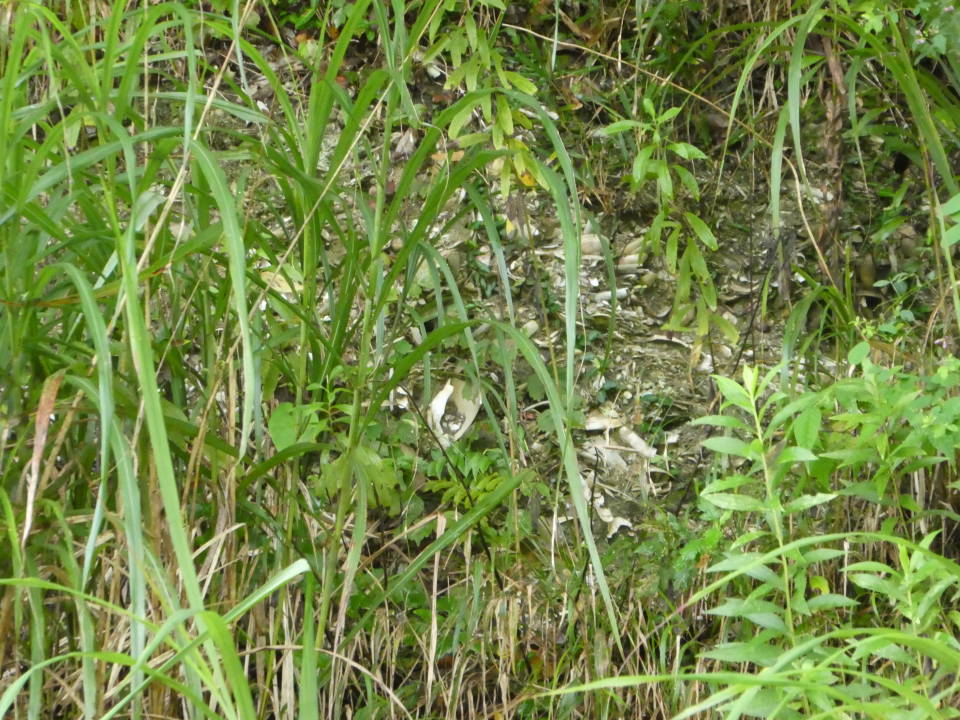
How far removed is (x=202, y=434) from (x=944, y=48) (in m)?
1.54

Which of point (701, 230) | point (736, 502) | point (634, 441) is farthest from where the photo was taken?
point (634, 441)

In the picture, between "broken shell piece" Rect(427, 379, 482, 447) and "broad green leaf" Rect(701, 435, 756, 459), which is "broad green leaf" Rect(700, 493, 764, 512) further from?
"broken shell piece" Rect(427, 379, 482, 447)

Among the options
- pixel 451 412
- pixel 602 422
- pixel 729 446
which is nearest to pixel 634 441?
pixel 602 422

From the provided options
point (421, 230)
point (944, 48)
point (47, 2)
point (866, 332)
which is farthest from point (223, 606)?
point (944, 48)

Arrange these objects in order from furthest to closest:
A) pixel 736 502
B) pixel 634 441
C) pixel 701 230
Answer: pixel 634 441
pixel 701 230
pixel 736 502

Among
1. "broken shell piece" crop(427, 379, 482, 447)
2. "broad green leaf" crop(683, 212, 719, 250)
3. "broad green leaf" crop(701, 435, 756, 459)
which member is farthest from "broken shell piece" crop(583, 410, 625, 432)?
"broad green leaf" crop(701, 435, 756, 459)

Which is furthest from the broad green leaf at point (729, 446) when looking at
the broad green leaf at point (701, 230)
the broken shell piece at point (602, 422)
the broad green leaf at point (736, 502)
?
the broken shell piece at point (602, 422)

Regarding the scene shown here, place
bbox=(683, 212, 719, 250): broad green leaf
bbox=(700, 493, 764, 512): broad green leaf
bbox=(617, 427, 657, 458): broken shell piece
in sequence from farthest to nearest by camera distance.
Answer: bbox=(617, 427, 657, 458): broken shell piece → bbox=(683, 212, 719, 250): broad green leaf → bbox=(700, 493, 764, 512): broad green leaf

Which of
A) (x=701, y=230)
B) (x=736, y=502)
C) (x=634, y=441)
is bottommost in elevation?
(x=634, y=441)

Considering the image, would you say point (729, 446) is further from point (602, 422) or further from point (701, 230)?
point (602, 422)

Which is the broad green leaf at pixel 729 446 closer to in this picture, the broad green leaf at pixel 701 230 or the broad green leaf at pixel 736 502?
the broad green leaf at pixel 736 502

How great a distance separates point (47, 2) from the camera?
7.58ft

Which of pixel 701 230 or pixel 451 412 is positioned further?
pixel 451 412

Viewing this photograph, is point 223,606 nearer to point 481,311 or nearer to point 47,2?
point 481,311
